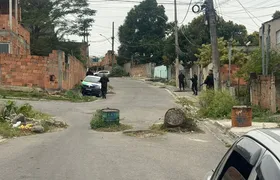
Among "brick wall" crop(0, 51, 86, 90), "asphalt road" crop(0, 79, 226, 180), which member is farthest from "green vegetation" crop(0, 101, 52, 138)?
"brick wall" crop(0, 51, 86, 90)

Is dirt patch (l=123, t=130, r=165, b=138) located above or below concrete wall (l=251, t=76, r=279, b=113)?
below

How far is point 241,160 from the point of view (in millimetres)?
2715

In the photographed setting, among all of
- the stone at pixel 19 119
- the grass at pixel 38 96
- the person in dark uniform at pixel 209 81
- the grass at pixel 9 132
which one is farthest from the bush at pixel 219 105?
the grass at pixel 38 96

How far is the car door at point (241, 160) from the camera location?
2.46m

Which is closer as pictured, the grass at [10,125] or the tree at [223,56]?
the grass at [10,125]

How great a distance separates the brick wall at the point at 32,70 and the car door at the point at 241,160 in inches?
1064

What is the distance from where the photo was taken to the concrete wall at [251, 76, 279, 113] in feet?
59.2

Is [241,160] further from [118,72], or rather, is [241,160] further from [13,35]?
[118,72]

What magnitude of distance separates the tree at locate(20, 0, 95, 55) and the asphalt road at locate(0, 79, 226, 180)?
121ft

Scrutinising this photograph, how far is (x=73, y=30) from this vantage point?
57.1 metres

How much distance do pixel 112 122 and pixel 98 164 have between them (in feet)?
22.0

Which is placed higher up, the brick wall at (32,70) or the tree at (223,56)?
the tree at (223,56)

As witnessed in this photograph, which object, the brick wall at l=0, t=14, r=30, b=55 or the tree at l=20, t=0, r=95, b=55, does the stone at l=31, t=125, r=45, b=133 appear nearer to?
the brick wall at l=0, t=14, r=30, b=55

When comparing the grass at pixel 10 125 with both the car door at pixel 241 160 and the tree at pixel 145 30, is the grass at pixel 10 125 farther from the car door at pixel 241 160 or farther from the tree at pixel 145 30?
the tree at pixel 145 30
